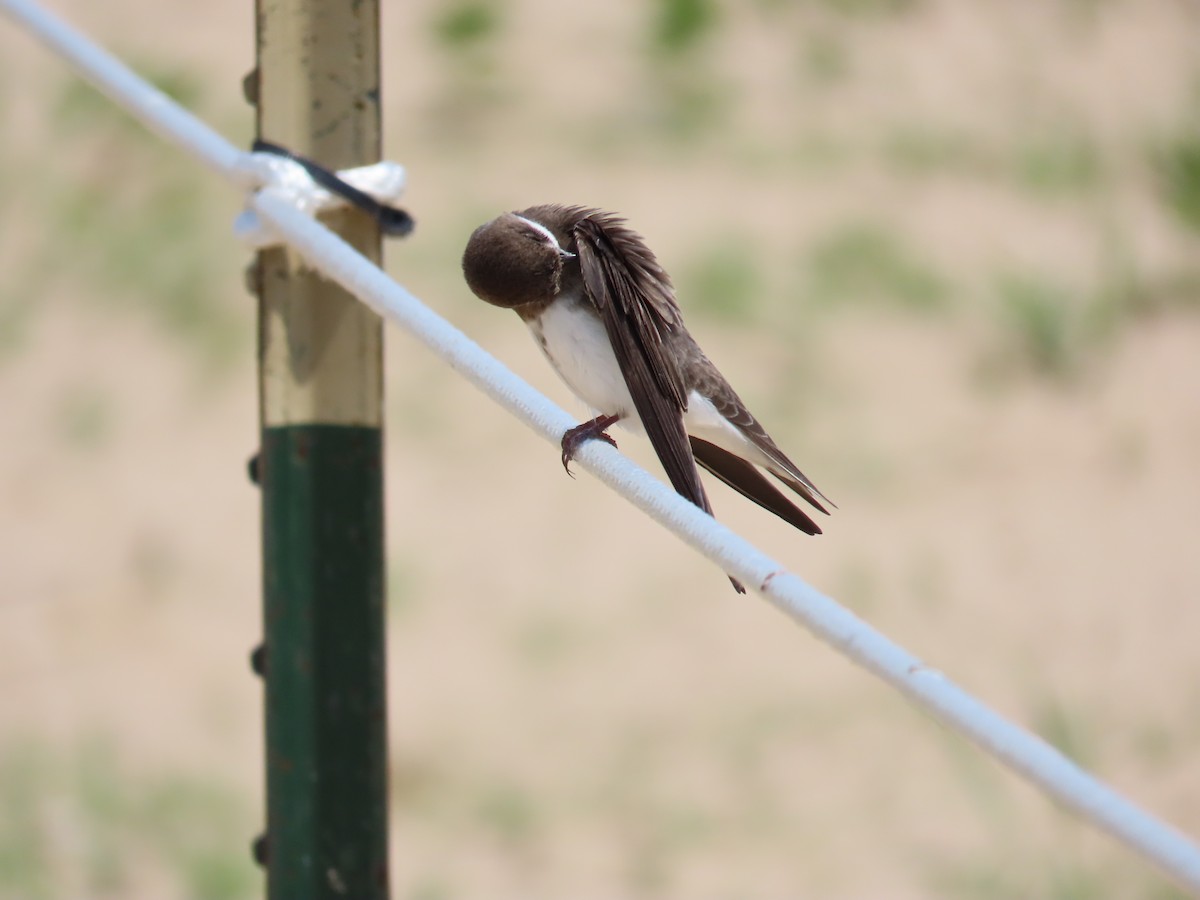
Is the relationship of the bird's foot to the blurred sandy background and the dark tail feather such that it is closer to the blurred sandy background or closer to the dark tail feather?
the dark tail feather

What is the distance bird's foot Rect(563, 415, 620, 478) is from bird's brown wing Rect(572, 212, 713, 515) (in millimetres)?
64

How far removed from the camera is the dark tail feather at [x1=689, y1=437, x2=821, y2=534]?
6.00 ft

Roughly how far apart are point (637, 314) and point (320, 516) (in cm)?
44

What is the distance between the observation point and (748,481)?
1925mm

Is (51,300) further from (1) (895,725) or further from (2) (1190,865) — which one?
(2) (1190,865)

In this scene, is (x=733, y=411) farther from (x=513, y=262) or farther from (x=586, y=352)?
(x=513, y=262)

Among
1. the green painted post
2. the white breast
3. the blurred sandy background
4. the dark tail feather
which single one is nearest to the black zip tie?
the green painted post

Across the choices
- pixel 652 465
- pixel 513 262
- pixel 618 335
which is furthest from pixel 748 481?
pixel 652 465

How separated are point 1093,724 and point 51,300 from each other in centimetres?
409

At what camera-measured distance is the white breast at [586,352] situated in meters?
1.92

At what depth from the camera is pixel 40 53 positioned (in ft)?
22.0

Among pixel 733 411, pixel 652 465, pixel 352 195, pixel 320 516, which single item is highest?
pixel 652 465

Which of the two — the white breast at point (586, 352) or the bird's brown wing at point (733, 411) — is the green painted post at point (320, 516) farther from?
the bird's brown wing at point (733, 411)

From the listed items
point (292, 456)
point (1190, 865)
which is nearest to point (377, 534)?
point (292, 456)
